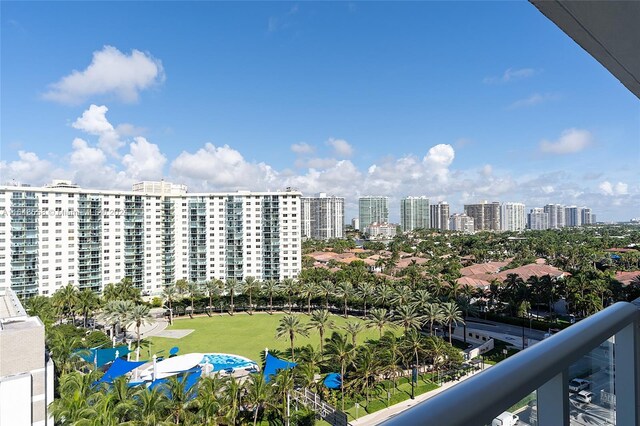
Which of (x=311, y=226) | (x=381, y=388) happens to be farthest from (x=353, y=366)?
(x=311, y=226)

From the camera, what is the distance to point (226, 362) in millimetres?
12758

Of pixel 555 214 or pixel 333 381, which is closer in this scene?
pixel 333 381

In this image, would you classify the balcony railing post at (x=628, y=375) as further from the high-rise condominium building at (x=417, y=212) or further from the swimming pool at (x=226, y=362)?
the high-rise condominium building at (x=417, y=212)

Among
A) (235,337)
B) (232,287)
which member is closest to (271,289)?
(232,287)

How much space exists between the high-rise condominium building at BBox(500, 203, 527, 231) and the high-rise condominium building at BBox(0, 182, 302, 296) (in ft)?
207

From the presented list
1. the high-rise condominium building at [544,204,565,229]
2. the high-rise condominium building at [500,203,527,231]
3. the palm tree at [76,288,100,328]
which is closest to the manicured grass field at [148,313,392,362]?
the palm tree at [76,288,100,328]

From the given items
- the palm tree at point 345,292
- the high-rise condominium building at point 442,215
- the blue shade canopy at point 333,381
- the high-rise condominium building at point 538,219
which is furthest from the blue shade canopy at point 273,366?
the high-rise condominium building at point 538,219

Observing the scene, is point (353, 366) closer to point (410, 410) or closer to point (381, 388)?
point (381, 388)

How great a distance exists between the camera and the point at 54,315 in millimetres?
17109

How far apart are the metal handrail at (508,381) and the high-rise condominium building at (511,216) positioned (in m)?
84.8

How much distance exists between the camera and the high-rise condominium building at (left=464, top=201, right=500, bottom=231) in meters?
76.9

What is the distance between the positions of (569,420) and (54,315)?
2100 centimetres

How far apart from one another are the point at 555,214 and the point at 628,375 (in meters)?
98.2

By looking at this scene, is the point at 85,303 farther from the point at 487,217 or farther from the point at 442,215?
the point at 487,217
